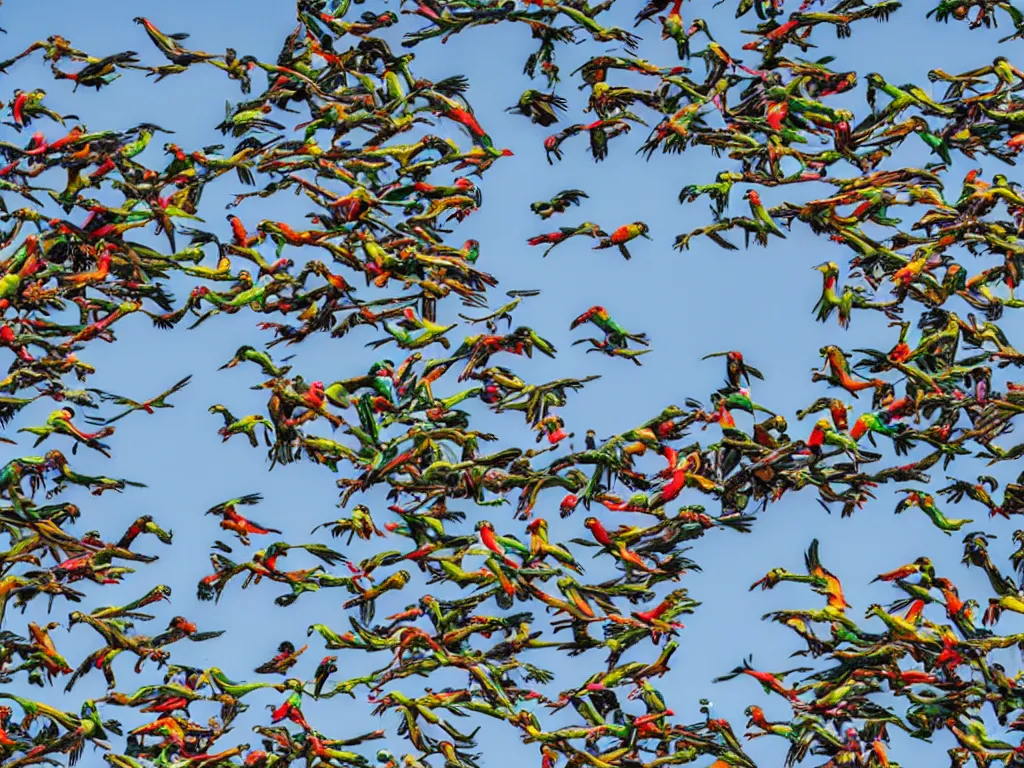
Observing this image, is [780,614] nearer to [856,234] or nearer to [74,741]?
[856,234]

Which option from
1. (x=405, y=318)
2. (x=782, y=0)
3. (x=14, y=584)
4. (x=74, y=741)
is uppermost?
(x=782, y=0)

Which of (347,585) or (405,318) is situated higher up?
(405,318)

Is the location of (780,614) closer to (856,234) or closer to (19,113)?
(856,234)

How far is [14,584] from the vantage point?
15461 mm

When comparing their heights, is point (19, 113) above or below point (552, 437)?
above

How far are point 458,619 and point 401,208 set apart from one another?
3.12 metres

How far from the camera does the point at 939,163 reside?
16016 millimetres

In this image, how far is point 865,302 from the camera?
15.7 meters

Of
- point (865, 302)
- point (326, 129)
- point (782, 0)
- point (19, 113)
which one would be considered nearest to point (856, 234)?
point (865, 302)

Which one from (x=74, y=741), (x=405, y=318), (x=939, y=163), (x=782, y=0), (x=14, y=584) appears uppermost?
(x=782, y=0)

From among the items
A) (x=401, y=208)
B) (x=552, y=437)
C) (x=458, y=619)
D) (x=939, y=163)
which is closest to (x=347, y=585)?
(x=458, y=619)

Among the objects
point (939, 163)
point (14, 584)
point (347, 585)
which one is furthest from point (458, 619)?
point (939, 163)

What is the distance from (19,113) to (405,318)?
3.33 metres

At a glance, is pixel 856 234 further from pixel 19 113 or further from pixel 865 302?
pixel 19 113
